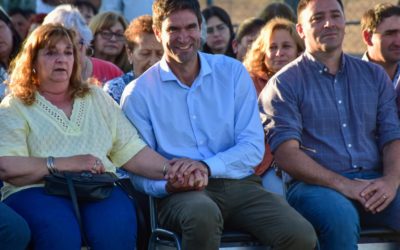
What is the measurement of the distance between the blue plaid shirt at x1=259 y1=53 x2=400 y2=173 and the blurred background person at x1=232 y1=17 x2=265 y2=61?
89.0 inches

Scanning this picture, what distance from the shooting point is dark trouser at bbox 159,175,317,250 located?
5.01m

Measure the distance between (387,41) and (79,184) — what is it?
9.51 ft

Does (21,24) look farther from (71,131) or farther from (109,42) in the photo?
(71,131)

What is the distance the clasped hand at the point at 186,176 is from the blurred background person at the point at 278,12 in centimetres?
357

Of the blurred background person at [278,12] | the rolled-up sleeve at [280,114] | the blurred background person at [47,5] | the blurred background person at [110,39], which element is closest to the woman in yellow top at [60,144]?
the rolled-up sleeve at [280,114]

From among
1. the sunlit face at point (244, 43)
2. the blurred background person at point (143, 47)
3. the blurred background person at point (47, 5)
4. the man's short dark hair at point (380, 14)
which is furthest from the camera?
the blurred background person at point (47, 5)

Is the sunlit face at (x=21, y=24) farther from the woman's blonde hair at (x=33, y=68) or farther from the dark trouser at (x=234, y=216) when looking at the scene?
the dark trouser at (x=234, y=216)

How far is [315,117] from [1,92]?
2.05 meters

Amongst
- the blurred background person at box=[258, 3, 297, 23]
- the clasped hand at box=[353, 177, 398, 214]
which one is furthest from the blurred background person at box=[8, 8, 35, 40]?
the clasped hand at box=[353, 177, 398, 214]

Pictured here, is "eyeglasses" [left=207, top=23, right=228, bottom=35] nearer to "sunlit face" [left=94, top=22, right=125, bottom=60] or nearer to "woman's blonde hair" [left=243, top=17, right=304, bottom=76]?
"sunlit face" [left=94, top=22, right=125, bottom=60]

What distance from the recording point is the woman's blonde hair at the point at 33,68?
5.36m

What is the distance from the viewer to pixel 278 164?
5742 mm

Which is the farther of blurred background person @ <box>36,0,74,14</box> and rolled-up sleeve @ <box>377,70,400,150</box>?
blurred background person @ <box>36,0,74,14</box>

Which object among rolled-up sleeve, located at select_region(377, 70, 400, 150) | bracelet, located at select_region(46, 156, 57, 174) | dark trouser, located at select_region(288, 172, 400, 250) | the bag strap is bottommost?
dark trouser, located at select_region(288, 172, 400, 250)
